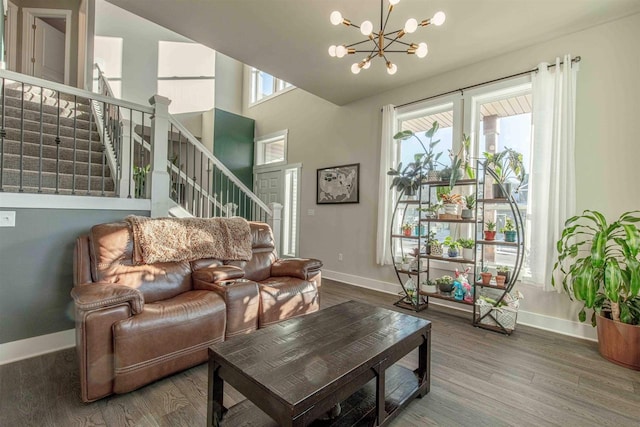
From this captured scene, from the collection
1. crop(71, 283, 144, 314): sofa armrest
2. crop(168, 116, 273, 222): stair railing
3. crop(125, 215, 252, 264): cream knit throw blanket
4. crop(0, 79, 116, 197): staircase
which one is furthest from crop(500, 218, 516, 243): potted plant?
crop(0, 79, 116, 197): staircase

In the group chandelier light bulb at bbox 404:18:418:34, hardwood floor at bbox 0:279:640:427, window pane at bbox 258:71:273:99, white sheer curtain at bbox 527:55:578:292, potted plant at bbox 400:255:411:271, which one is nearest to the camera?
hardwood floor at bbox 0:279:640:427

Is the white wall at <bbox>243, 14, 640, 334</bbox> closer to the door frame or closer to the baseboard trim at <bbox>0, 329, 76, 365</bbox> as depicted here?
the baseboard trim at <bbox>0, 329, 76, 365</bbox>

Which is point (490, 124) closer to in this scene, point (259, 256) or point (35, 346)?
point (259, 256)

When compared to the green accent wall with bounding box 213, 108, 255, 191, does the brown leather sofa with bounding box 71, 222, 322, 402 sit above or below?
below

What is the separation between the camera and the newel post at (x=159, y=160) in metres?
2.96

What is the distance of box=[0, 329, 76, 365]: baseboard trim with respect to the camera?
84.7 inches

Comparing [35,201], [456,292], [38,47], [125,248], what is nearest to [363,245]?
[456,292]

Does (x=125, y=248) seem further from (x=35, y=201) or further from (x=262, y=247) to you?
(x=262, y=247)

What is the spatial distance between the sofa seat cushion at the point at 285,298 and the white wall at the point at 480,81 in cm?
183

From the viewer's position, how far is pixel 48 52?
5.29 meters

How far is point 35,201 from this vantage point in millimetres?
2258

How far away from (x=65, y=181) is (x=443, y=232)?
14.6 feet

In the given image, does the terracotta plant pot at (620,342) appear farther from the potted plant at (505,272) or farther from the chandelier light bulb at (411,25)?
the chandelier light bulb at (411,25)

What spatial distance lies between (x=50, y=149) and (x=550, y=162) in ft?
18.3
